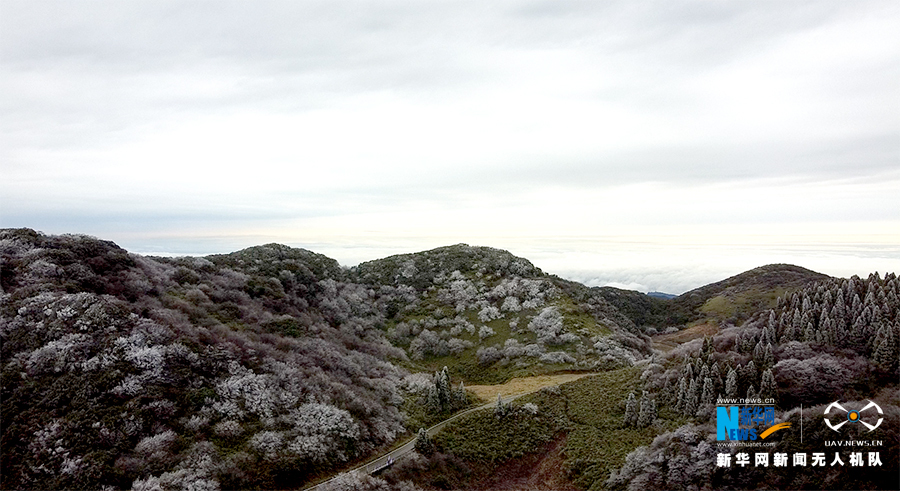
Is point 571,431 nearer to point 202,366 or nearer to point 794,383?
point 794,383

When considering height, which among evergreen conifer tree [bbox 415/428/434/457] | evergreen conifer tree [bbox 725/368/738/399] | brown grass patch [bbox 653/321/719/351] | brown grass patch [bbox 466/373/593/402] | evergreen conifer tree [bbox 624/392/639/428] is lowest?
brown grass patch [bbox 653/321/719/351]

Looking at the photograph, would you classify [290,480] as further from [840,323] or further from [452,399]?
[840,323]

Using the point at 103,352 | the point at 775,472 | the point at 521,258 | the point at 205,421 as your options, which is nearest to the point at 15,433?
the point at 103,352

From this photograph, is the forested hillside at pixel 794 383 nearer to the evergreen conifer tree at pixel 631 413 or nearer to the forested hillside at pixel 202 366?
the evergreen conifer tree at pixel 631 413

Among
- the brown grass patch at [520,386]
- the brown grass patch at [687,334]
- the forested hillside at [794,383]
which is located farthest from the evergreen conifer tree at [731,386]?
the brown grass patch at [687,334]

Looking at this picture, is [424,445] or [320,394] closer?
[424,445]

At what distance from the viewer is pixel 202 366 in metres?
32.8

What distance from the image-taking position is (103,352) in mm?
30141

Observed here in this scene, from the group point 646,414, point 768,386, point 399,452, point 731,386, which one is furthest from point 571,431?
point 768,386

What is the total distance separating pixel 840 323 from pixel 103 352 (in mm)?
54730

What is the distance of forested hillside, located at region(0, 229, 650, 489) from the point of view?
25.0 meters

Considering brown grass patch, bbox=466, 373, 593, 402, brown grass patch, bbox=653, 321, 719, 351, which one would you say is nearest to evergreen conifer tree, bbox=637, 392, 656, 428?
brown grass patch, bbox=466, 373, 593, 402

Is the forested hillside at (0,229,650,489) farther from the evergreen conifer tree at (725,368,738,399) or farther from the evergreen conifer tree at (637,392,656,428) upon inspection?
the evergreen conifer tree at (725,368,738,399)

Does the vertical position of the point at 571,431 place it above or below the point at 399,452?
above
